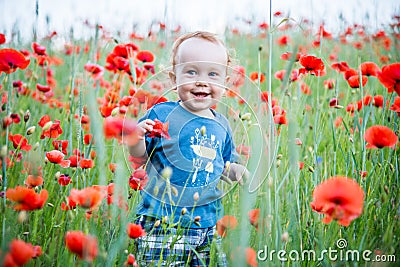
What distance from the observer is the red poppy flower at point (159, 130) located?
0.98 m

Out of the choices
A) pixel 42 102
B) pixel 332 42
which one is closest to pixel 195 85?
pixel 42 102

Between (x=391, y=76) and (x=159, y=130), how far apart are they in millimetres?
548

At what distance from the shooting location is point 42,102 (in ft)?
5.98

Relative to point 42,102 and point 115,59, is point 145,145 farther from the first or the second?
point 42,102

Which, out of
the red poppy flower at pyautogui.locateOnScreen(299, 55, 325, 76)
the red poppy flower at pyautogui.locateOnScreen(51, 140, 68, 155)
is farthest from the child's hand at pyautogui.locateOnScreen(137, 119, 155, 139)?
the red poppy flower at pyautogui.locateOnScreen(299, 55, 325, 76)

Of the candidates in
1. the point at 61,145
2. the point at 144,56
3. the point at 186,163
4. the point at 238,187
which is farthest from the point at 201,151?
the point at 144,56

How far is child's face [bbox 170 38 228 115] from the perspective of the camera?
1.04 m

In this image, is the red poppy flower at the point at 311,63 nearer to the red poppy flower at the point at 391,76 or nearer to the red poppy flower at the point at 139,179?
the red poppy flower at the point at 391,76

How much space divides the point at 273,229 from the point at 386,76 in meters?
0.44

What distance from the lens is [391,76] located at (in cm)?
103

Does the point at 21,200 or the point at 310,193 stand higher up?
the point at 310,193

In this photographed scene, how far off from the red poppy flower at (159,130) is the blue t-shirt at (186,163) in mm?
39

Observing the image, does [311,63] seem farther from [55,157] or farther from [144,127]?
[55,157]

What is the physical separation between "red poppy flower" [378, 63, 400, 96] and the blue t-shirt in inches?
16.1
